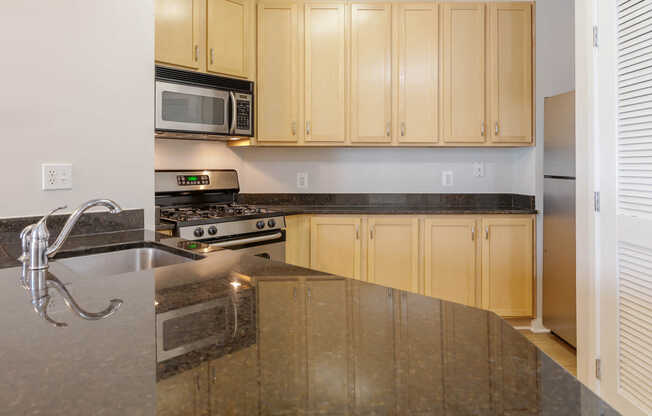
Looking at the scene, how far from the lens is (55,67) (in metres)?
1.73

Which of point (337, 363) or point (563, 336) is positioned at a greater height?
point (337, 363)

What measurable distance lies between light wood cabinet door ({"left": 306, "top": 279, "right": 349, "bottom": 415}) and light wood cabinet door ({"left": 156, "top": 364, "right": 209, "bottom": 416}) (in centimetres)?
12

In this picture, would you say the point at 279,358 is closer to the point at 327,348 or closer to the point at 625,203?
the point at 327,348

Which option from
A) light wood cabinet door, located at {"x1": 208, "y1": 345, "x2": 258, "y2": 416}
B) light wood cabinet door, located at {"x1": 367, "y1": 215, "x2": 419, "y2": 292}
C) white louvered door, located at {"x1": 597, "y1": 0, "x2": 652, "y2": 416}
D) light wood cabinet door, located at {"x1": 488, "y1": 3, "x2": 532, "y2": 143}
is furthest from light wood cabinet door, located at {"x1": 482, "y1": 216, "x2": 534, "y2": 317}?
light wood cabinet door, located at {"x1": 208, "y1": 345, "x2": 258, "y2": 416}

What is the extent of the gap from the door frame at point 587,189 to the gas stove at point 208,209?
1.77 metres

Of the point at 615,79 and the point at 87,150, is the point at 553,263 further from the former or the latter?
the point at 87,150

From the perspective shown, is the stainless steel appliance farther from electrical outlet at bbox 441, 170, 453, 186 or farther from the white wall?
electrical outlet at bbox 441, 170, 453, 186

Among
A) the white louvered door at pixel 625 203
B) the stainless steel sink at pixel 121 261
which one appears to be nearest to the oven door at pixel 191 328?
the stainless steel sink at pixel 121 261

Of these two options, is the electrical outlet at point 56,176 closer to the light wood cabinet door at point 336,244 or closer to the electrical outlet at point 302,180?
the light wood cabinet door at point 336,244

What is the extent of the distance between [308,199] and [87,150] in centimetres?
205

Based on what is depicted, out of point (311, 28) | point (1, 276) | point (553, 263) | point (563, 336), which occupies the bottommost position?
point (563, 336)

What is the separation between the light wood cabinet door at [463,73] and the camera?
3.34 m

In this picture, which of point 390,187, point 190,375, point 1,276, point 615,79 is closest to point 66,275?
point 1,276

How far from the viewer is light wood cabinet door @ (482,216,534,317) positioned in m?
3.23
